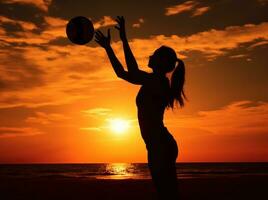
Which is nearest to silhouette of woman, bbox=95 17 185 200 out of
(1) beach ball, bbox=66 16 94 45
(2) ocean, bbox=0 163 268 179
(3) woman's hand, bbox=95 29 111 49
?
(3) woman's hand, bbox=95 29 111 49

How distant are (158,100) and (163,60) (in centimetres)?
46

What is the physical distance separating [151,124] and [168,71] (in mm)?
686

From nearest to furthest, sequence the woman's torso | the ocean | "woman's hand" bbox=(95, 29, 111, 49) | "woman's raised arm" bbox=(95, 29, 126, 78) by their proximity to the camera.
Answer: the woman's torso
"woman's raised arm" bbox=(95, 29, 126, 78)
"woman's hand" bbox=(95, 29, 111, 49)
the ocean

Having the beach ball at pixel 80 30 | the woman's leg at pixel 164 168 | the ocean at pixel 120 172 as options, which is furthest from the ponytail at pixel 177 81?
the ocean at pixel 120 172

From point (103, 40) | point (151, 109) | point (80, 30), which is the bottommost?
point (151, 109)

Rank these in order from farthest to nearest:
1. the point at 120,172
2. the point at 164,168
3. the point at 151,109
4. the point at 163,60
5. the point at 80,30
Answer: the point at 120,172
the point at 80,30
the point at 163,60
the point at 151,109
the point at 164,168

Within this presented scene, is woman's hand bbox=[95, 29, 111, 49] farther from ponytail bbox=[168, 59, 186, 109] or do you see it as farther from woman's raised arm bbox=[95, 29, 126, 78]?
ponytail bbox=[168, 59, 186, 109]

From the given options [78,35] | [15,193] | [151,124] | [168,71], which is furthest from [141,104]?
[15,193]

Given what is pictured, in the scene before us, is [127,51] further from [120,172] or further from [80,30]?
[120,172]

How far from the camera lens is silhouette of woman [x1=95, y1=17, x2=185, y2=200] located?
393cm

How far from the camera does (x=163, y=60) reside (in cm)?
428

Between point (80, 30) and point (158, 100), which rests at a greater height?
point (80, 30)

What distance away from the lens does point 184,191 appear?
570 inches

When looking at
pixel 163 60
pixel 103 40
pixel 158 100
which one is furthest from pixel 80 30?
pixel 158 100
